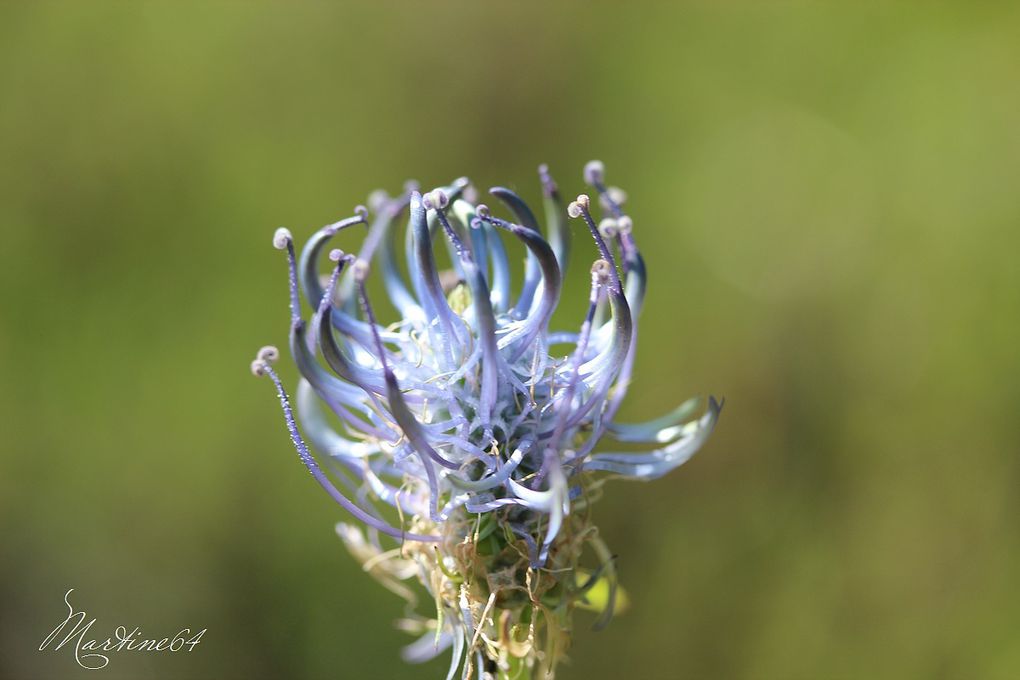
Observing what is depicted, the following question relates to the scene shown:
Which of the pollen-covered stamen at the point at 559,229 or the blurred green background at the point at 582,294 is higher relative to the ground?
the pollen-covered stamen at the point at 559,229

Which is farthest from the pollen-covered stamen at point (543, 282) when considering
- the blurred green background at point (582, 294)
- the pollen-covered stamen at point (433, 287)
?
the blurred green background at point (582, 294)

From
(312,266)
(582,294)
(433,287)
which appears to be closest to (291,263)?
(312,266)

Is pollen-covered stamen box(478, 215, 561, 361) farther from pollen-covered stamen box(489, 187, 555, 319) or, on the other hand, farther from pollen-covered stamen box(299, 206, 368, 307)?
pollen-covered stamen box(299, 206, 368, 307)

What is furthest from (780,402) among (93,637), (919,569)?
(93,637)

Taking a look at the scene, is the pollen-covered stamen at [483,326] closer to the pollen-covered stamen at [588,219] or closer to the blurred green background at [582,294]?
the pollen-covered stamen at [588,219]
